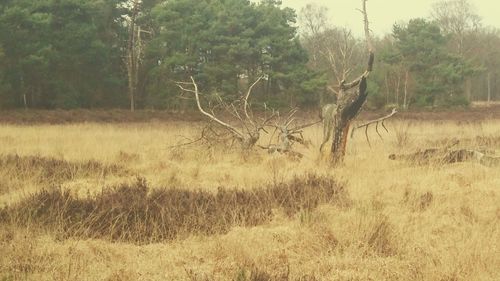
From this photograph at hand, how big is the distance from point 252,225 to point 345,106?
4.72 metres

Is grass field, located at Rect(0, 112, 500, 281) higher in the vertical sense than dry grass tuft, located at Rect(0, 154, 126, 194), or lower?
lower

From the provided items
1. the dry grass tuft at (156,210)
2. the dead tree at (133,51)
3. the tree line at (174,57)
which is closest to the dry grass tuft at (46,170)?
the dry grass tuft at (156,210)

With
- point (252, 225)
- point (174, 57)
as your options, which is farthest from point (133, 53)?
point (252, 225)

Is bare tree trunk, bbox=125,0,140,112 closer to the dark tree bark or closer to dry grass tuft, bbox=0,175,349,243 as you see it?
the dark tree bark

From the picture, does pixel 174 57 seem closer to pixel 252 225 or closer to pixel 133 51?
pixel 133 51

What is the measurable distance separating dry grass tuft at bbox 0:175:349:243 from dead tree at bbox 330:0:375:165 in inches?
122

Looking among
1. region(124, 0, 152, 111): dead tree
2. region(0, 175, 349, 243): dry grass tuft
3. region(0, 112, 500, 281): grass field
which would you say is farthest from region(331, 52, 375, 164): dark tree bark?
region(124, 0, 152, 111): dead tree

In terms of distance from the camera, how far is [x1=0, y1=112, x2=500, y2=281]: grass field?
13.1 feet

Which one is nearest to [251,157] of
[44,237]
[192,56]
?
[44,237]

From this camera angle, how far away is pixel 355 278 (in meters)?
3.84

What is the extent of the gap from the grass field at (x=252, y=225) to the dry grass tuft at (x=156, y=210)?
0.02 meters

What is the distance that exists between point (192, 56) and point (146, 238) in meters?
28.0

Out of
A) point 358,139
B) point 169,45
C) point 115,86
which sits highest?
point 169,45

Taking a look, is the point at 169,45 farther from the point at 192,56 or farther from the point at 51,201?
the point at 51,201
